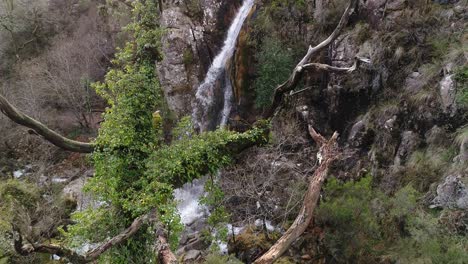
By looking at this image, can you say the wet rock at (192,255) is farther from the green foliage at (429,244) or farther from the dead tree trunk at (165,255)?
the green foliage at (429,244)

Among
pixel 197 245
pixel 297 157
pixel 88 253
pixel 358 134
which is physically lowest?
pixel 197 245

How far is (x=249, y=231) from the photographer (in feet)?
36.1

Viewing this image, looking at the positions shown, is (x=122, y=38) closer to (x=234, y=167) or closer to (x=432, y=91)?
(x=234, y=167)

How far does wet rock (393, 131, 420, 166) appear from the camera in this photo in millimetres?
9969

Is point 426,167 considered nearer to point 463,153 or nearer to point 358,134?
point 463,153

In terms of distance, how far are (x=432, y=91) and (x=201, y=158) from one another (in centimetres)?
658

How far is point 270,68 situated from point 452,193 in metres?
7.40

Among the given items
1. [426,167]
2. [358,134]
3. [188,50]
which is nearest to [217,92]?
[188,50]

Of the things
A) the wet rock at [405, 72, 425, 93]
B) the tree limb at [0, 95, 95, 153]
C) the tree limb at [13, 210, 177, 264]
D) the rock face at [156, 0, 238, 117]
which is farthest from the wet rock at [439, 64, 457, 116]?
the rock face at [156, 0, 238, 117]

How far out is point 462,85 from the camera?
8992mm

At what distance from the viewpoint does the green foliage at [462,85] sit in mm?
8758

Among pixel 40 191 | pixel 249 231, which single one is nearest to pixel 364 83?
pixel 249 231

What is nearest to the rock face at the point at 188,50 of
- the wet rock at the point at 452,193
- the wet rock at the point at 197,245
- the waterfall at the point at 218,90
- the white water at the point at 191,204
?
the waterfall at the point at 218,90

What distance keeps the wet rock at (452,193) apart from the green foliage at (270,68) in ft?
22.3
